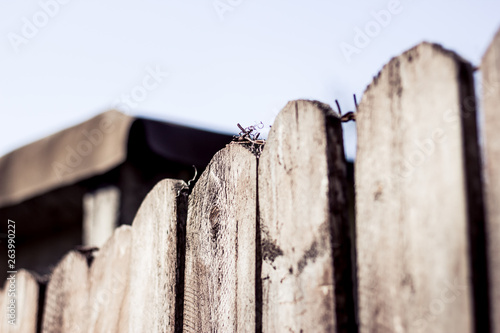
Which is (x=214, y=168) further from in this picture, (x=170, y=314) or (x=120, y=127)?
(x=120, y=127)

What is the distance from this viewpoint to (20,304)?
2.82 metres

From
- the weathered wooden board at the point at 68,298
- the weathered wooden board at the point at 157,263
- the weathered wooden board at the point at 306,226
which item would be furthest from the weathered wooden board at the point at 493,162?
the weathered wooden board at the point at 68,298

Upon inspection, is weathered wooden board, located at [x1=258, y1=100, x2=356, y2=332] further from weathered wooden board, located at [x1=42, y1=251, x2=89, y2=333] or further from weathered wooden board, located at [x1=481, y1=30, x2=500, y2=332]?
weathered wooden board, located at [x1=42, y1=251, x2=89, y2=333]

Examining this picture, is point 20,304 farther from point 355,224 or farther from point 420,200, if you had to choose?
point 420,200

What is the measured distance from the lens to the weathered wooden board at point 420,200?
3.43 ft

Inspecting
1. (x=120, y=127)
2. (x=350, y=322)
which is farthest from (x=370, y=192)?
Result: (x=120, y=127)

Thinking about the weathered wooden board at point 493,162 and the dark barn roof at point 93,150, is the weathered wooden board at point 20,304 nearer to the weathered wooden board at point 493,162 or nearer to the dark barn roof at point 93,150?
the dark barn roof at point 93,150

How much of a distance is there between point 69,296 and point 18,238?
2432mm

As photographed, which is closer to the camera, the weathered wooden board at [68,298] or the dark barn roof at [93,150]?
the weathered wooden board at [68,298]

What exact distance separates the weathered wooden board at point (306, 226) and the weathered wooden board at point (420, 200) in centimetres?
7

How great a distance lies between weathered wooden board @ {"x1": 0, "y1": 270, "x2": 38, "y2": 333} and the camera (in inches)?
107

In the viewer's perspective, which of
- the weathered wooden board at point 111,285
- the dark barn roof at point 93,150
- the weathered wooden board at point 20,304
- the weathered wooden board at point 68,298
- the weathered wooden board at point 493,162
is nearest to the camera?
the weathered wooden board at point 493,162

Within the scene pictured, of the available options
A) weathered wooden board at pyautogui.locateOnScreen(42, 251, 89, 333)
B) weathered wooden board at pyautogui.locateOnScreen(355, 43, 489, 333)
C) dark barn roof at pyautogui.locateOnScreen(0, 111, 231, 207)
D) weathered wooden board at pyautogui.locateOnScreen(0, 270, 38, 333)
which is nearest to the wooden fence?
weathered wooden board at pyautogui.locateOnScreen(355, 43, 489, 333)

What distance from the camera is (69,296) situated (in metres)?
2.47
